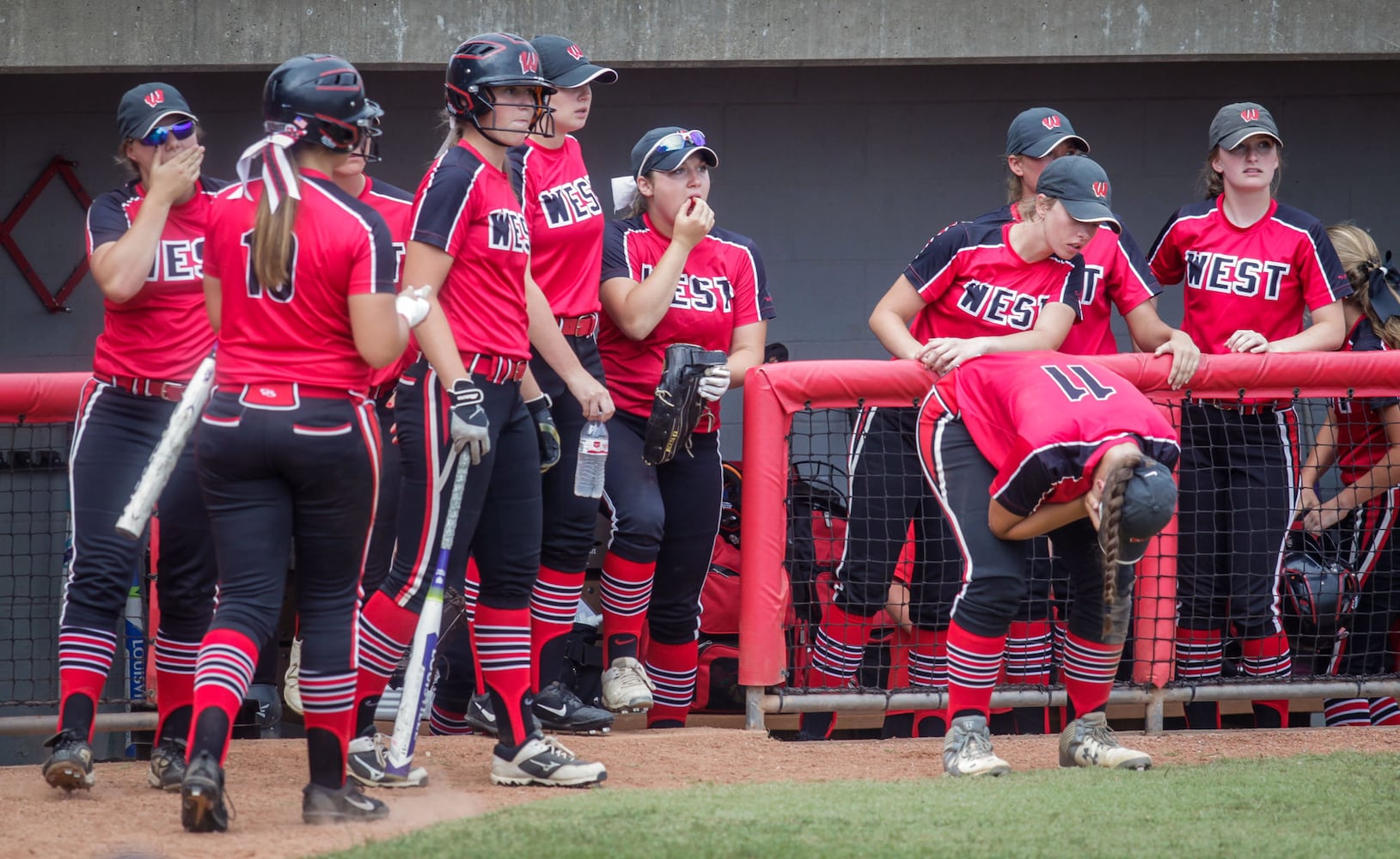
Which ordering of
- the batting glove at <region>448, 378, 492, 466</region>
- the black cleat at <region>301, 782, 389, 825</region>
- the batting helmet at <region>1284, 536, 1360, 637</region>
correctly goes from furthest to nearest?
the batting helmet at <region>1284, 536, 1360, 637</region>
the batting glove at <region>448, 378, 492, 466</region>
the black cleat at <region>301, 782, 389, 825</region>

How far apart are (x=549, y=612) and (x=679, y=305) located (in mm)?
1037

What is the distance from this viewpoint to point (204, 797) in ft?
9.32

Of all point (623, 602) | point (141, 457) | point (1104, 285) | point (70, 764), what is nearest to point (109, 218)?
point (141, 457)

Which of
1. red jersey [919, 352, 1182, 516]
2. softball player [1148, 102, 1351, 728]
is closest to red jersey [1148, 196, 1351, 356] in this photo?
softball player [1148, 102, 1351, 728]

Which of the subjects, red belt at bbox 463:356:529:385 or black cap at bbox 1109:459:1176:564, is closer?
black cap at bbox 1109:459:1176:564

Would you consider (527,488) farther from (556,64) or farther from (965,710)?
(556,64)

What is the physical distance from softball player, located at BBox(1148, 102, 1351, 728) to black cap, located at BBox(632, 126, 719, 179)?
1.64 metres

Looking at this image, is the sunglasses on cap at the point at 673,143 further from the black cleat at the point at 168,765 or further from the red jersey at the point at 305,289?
the black cleat at the point at 168,765

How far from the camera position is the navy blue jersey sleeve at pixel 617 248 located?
443 cm

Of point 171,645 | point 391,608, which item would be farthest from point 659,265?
point 171,645

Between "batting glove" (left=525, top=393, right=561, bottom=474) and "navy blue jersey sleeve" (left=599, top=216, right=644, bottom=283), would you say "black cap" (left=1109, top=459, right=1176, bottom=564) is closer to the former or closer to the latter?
"batting glove" (left=525, top=393, right=561, bottom=474)

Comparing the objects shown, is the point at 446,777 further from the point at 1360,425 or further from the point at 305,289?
the point at 1360,425

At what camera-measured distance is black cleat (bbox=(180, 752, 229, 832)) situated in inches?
111

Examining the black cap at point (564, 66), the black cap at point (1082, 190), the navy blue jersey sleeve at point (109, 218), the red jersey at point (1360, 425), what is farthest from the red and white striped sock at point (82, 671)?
the red jersey at point (1360, 425)
